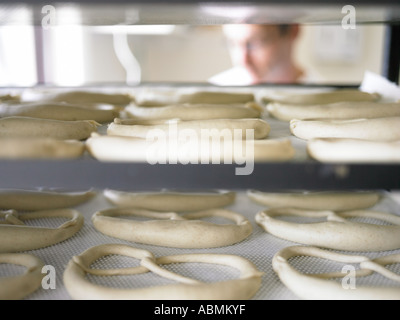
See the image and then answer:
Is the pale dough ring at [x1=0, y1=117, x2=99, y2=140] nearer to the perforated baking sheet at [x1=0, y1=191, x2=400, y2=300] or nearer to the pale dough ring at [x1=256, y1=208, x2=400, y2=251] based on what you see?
the perforated baking sheet at [x1=0, y1=191, x2=400, y2=300]

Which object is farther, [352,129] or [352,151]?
[352,129]

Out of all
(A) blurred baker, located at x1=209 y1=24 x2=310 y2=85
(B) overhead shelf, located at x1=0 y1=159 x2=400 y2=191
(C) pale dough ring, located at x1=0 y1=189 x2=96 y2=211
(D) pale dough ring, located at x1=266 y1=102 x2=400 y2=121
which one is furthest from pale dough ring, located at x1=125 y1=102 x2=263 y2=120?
(A) blurred baker, located at x1=209 y1=24 x2=310 y2=85

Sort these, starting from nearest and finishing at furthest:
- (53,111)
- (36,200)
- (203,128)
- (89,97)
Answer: (203,128)
(53,111)
(36,200)
(89,97)

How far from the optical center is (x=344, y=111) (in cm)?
112

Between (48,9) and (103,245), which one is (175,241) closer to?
(103,245)

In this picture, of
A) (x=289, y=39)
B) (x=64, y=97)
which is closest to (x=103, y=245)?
(x=64, y=97)

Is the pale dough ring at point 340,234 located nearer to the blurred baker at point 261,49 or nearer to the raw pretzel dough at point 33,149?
the raw pretzel dough at point 33,149

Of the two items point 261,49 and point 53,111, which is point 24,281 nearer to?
point 53,111

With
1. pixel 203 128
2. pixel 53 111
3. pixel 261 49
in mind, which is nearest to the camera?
pixel 203 128

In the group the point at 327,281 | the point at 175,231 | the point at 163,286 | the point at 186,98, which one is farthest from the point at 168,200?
the point at 327,281

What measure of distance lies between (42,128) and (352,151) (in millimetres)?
636

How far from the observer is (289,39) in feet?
9.09

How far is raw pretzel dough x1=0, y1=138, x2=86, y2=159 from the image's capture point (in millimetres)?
696

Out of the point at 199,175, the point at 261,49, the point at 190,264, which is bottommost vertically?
the point at 190,264
